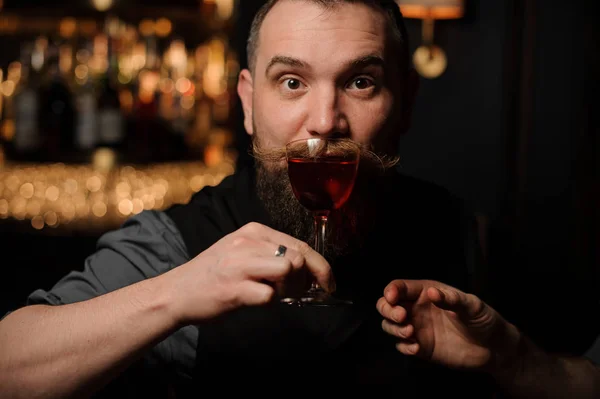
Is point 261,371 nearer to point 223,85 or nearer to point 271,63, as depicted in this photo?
point 271,63

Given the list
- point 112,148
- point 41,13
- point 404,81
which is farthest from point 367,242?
point 41,13

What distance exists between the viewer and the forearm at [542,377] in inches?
57.0

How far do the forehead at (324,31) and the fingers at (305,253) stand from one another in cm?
57

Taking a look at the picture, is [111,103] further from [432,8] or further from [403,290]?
[403,290]

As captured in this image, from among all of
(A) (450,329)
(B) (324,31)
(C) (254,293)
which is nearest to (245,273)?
(C) (254,293)

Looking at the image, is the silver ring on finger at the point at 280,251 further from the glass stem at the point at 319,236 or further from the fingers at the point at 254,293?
the glass stem at the point at 319,236

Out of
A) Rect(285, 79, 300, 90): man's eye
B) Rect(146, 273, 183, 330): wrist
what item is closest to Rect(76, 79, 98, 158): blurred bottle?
Rect(285, 79, 300, 90): man's eye

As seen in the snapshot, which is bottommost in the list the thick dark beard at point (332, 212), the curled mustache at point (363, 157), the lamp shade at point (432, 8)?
the thick dark beard at point (332, 212)

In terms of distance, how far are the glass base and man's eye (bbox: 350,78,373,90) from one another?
0.53 meters

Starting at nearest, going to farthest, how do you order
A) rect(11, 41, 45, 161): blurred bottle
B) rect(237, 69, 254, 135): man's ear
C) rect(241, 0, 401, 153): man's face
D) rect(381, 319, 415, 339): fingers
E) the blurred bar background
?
→ rect(381, 319, 415, 339): fingers → rect(241, 0, 401, 153): man's face → rect(237, 69, 254, 135): man's ear → the blurred bar background → rect(11, 41, 45, 161): blurred bottle

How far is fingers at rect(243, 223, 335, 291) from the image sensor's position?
1.08 meters

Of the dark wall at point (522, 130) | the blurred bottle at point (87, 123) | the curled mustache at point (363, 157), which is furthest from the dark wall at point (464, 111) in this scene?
the curled mustache at point (363, 157)

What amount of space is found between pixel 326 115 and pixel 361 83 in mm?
159

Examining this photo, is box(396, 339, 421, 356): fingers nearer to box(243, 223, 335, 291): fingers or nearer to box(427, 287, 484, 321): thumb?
box(427, 287, 484, 321): thumb
